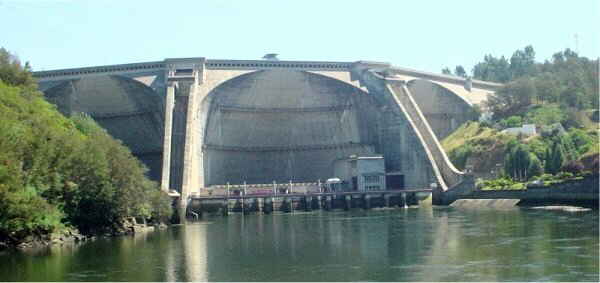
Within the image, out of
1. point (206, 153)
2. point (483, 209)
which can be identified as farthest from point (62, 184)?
point (206, 153)

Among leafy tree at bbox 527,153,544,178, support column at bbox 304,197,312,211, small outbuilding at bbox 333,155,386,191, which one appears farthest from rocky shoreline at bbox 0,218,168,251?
small outbuilding at bbox 333,155,386,191

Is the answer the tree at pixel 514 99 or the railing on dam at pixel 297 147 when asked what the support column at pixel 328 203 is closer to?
the railing on dam at pixel 297 147

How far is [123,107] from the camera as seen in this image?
11131 cm

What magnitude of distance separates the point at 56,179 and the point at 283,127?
6763 cm

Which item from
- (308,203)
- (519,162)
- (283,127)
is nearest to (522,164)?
(519,162)

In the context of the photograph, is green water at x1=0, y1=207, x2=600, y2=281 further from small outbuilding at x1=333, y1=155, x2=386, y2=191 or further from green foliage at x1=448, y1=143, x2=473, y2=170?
small outbuilding at x1=333, y1=155, x2=386, y2=191

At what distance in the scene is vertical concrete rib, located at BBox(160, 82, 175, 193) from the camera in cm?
9131

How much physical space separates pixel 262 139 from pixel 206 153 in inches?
425

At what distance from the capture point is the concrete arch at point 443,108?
124938mm

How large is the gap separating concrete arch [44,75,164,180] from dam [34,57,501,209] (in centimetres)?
14

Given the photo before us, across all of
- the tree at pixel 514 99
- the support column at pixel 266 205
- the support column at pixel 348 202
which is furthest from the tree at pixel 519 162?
the tree at pixel 514 99

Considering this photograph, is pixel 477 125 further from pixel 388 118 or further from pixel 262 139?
pixel 262 139

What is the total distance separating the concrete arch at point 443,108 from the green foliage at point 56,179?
213 ft

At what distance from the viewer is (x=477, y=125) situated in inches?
4569
